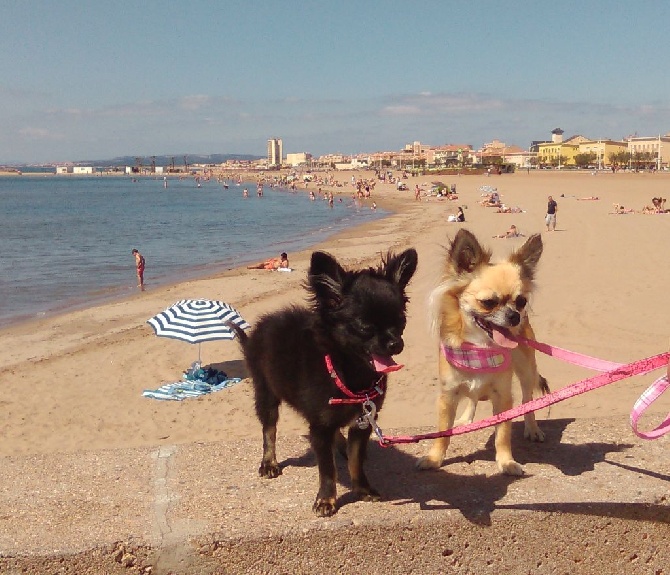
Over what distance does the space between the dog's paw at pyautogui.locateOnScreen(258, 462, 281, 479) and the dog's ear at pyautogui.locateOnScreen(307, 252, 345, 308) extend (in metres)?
1.03

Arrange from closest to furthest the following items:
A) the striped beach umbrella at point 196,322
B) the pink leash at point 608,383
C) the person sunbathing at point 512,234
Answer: the pink leash at point 608,383, the striped beach umbrella at point 196,322, the person sunbathing at point 512,234

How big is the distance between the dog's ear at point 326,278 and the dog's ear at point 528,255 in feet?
3.89

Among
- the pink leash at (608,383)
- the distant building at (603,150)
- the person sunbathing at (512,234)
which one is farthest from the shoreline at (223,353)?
the distant building at (603,150)

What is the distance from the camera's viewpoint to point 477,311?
362 cm

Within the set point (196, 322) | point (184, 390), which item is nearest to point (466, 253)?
point (184, 390)

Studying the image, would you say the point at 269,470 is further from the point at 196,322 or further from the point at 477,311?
the point at 196,322

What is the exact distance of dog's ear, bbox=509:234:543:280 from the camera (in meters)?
3.79

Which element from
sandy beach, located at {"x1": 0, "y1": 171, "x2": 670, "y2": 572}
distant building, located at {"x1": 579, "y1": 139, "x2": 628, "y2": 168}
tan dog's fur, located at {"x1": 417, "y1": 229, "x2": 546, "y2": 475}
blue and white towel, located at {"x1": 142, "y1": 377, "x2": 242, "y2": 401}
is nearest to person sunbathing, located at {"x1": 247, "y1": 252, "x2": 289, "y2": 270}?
sandy beach, located at {"x1": 0, "y1": 171, "x2": 670, "y2": 572}

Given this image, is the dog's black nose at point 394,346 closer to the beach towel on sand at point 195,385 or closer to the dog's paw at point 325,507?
the dog's paw at point 325,507

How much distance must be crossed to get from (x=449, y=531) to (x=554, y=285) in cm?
1516

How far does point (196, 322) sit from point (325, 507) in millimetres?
8479

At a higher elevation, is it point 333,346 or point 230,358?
point 333,346

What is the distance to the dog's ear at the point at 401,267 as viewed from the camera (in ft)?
10.7

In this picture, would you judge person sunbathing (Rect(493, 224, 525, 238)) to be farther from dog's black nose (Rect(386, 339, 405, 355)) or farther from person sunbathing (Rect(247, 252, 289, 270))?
dog's black nose (Rect(386, 339, 405, 355))
